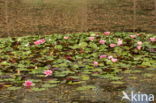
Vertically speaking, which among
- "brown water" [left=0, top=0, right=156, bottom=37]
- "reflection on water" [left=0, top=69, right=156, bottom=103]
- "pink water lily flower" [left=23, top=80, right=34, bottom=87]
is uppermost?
"brown water" [left=0, top=0, right=156, bottom=37]

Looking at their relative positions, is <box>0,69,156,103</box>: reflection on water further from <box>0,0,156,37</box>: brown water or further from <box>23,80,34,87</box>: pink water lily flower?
<box>0,0,156,37</box>: brown water

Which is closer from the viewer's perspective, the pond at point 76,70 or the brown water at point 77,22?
the pond at point 76,70

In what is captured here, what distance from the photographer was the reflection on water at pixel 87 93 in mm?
3518

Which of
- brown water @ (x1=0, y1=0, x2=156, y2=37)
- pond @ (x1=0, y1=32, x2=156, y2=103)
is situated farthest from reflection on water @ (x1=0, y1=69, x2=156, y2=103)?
brown water @ (x1=0, y1=0, x2=156, y2=37)

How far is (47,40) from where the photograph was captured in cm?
639

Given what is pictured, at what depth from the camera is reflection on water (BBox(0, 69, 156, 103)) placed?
3.52 m

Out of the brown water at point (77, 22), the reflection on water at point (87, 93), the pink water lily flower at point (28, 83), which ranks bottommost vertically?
the reflection on water at point (87, 93)

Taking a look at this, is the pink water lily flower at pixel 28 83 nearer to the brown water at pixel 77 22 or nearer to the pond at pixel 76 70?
the pond at pixel 76 70

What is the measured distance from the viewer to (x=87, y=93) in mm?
3701

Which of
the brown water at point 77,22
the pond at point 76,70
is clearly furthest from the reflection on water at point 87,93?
the brown water at point 77,22

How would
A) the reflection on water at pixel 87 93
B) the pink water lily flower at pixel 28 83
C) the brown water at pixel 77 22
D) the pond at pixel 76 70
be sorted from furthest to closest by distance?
1. the brown water at pixel 77 22
2. the pink water lily flower at pixel 28 83
3. the pond at pixel 76 70
4. the reflection on water at pixel 87 93

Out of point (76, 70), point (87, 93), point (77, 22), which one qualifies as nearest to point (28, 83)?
point (87, 93)

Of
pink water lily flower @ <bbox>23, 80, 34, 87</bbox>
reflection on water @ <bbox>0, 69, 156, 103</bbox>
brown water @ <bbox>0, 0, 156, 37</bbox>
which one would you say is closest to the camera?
reflection on water @ <bbox>0, 69, 156, 103</bbox>

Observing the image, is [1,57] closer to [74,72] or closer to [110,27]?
[74,72]
